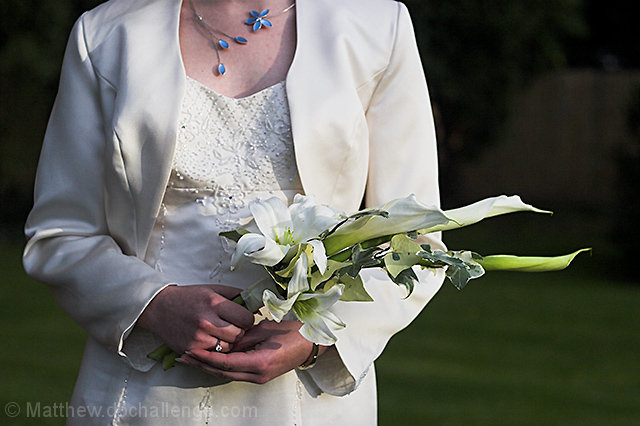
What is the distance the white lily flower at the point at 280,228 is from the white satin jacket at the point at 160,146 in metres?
0.21

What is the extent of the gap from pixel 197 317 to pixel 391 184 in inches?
19.4

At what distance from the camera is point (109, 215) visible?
A: 2078mm

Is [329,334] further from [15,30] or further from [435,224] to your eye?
[15,30]

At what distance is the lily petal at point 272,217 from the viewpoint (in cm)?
179

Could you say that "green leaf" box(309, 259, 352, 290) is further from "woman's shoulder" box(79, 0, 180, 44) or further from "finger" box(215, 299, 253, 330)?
"woman's shoulder" box(79, 0, 180, 44)

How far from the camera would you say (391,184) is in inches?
80.8

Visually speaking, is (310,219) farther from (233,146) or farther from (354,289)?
(233,146)

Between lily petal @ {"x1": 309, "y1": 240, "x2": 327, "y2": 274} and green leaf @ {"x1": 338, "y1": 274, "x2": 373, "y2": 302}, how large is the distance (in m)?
0.11

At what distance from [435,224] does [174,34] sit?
0.72 m

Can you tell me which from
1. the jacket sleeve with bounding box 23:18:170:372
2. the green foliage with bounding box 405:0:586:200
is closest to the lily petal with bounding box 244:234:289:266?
the jacket sleeve with bounding box 23:18:170:372

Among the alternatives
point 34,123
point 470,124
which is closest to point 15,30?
point 34,123

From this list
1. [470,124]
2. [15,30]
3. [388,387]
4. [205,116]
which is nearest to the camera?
[205,116]

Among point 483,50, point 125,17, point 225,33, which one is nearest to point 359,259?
point 225,33

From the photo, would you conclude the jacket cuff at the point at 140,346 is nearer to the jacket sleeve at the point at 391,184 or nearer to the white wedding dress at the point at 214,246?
the white wedding dress at the point at 214,246
